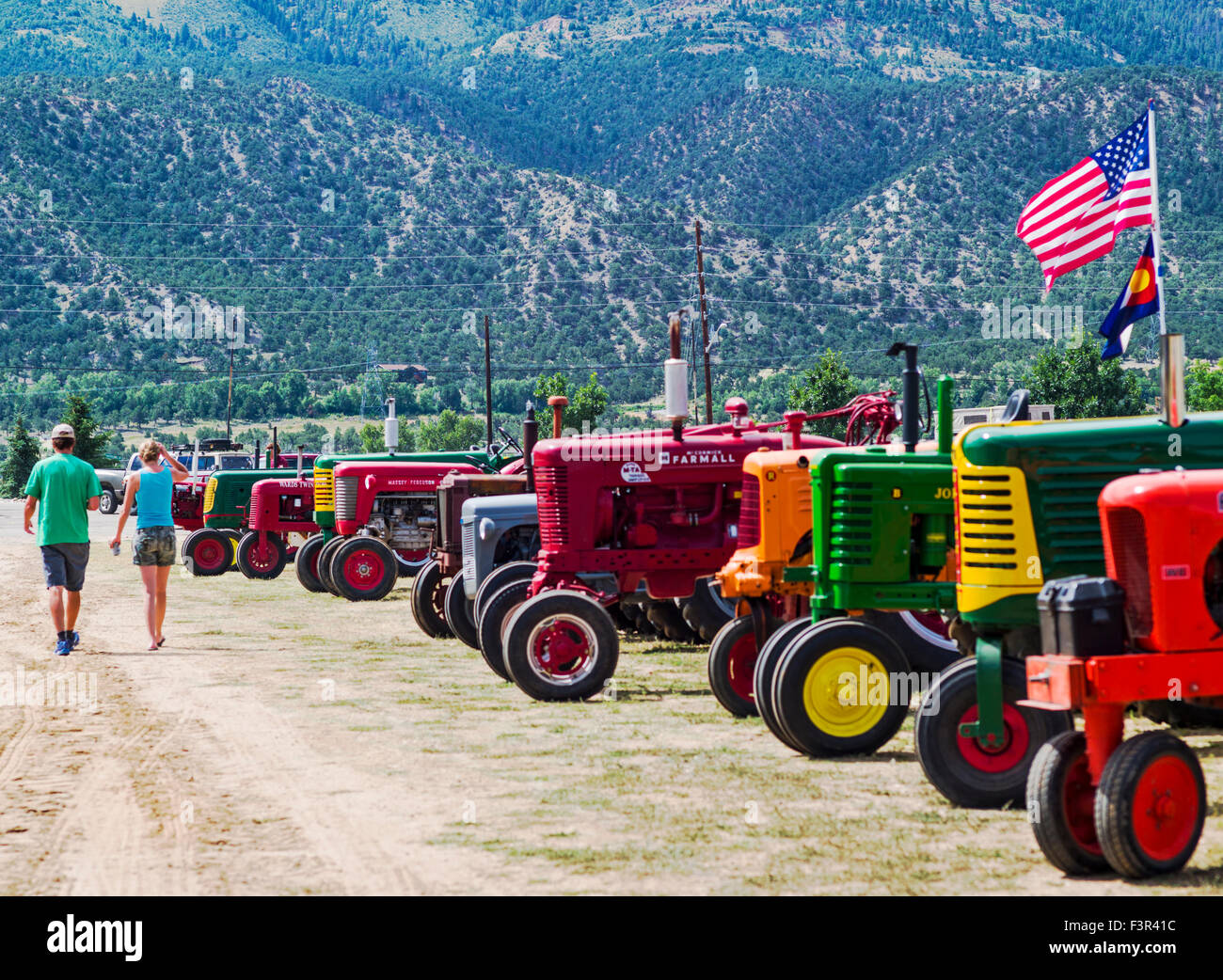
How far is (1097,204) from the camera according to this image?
1379cm

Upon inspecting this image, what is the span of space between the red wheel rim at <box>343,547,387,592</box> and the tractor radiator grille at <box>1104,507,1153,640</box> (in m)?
13.3

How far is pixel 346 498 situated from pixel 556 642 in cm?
945

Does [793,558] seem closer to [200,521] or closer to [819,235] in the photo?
[200,521]

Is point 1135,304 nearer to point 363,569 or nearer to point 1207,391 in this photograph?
point 363,569

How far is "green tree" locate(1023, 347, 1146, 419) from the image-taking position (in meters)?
48.6

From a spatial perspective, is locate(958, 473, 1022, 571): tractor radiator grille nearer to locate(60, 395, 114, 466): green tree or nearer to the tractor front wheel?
the tractor front wheel

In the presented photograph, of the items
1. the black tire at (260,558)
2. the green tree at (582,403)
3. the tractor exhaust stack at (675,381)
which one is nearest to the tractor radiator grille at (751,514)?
the tractor exhaust stack at (675,381)

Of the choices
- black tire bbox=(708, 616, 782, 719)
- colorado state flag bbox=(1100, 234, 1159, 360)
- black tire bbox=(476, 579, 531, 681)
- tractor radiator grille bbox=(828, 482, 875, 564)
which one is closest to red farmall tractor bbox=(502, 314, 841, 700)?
black tire bbox=(476, 579, 531, 681)

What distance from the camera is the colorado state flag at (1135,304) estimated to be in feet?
41.3

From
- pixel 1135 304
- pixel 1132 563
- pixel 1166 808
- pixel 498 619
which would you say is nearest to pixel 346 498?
pixel 498 619

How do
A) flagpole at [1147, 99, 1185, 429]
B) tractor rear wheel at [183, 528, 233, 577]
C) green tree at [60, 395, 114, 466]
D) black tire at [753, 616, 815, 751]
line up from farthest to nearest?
green tree at [60, 395, 114, 466]
tractor rear wheel at [183, 528, 233, 577]
black tire at [753, 616, 815, 751]
flagpole at [1147, 99, 1185, 429]

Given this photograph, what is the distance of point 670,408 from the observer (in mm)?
10844
